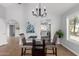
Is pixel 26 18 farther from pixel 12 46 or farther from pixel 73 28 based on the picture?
pixel 73 28

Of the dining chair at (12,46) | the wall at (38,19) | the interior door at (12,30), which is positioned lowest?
the dining chair at (12,46)

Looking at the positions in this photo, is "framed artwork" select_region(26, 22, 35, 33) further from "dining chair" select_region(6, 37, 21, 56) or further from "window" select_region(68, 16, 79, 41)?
"window" select_region(68, 16, 79, 41)

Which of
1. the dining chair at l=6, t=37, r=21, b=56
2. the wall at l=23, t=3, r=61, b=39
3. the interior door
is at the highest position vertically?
the wall at l=23, t=3, r=61, b=39

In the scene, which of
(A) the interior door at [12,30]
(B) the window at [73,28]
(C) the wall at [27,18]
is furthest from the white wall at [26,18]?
(B) the window at [73,28]

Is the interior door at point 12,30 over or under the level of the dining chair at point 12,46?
over

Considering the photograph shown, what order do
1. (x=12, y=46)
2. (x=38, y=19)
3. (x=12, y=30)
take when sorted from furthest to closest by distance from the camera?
(x=38, y=19), (x=12, y=46), (x=12, y=30)

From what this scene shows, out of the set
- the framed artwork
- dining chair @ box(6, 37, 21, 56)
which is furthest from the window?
dining chair @ box(6, 37, 21, 56)

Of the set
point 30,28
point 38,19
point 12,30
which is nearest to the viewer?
point 12,30

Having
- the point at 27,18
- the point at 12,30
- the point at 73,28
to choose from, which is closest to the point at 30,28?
the point at 27,18

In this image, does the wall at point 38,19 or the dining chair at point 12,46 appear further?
the wall at point 38,19

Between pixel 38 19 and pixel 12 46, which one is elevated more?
pixel 38 19

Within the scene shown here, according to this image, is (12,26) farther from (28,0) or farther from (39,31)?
(28,0)

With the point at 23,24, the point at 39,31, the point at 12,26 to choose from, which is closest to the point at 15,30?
the point at 12,26

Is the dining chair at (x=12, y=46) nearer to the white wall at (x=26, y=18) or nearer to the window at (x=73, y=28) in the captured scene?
the white wall at (x=26, y=18)
